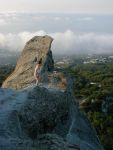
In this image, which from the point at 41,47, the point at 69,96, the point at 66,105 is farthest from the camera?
the point at 41,47

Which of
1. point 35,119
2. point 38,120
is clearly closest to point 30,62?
point 38,120

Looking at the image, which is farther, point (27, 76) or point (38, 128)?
point (27, 76)

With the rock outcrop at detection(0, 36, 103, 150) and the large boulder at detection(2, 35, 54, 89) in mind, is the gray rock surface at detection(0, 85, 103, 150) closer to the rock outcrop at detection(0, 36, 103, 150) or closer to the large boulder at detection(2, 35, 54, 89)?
the rock outcrop at detection(0, 36, 103, 150)

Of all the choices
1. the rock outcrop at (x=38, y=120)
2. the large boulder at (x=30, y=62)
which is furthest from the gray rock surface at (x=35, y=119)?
the large boulder at (x=30, y=62)

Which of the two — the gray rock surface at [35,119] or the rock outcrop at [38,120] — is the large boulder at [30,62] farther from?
the gray rock surface at [35,119]

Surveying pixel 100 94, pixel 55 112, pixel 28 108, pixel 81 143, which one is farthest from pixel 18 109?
pixel 100 94

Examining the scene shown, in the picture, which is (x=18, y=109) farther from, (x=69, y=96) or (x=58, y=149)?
(x=69, y=96)

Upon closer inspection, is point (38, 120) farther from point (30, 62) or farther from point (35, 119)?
point (30, 62)
